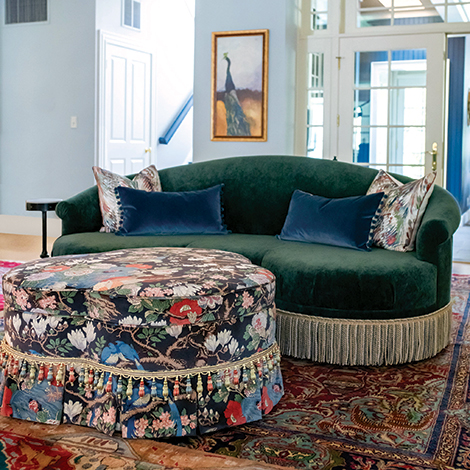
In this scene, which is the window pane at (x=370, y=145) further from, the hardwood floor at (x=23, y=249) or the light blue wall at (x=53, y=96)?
the light blue wall at (x=53, y=96)

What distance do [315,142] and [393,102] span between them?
79cm

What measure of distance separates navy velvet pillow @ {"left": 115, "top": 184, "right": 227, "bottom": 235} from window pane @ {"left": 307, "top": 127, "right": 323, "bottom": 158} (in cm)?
239

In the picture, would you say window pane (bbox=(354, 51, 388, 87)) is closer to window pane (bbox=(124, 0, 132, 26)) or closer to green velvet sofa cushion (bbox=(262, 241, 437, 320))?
window pane (bbox=(124, 0, 132, 26))

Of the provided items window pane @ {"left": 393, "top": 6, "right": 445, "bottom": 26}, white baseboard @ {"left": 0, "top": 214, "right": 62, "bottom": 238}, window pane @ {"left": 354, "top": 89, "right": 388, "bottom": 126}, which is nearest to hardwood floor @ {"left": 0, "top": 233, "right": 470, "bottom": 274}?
white baseboard @ {"left": 0, "top": 214, "right": 62, "bottom": 238}

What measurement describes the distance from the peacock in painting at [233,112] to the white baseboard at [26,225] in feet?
7.55

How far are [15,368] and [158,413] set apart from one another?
515mm

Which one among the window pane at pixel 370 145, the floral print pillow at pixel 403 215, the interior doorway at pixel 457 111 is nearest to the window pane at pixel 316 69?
the window pane at pixel 370 145

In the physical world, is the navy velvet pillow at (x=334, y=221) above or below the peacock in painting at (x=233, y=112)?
below

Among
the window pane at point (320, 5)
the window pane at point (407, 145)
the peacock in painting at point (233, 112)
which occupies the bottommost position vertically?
the window pane at point (407, 145)

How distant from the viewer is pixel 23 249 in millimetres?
5633

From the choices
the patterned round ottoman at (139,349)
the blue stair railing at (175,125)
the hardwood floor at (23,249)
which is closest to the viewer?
the patterned round ottoman at (139,349)

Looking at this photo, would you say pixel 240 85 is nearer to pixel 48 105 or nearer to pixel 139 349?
pixel 48 105

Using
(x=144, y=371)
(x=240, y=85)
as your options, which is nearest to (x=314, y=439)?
(x=144, y=371)

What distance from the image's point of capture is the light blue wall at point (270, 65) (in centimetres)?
537
